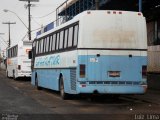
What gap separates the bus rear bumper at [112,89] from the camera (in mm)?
17688

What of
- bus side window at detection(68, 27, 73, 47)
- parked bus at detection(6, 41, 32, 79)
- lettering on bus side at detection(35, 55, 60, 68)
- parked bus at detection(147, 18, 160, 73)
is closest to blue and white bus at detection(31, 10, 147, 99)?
bus side window at detection(68, 27, 73, 47)

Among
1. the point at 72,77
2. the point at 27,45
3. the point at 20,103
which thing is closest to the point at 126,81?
the point at 72,77

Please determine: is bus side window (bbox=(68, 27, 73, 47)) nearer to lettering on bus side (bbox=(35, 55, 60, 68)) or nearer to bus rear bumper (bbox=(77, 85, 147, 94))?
lettering on bus side (bbox=(35, 55, 60, 68))

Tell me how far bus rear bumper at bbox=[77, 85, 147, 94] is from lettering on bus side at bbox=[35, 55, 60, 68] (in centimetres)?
384

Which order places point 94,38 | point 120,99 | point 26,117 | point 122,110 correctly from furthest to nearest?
1. point 120,99
2. point 94,38
3. point 122,110
4. point 26,117

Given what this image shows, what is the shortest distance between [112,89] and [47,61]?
6710 millimetres

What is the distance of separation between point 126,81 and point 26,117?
5107 millimetres

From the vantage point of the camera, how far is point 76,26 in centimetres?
1844

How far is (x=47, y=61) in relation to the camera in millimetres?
23859

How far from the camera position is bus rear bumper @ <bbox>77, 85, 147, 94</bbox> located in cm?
1769

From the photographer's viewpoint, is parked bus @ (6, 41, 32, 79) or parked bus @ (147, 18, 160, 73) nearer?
parked bus @ (147, 18, 160, 73)

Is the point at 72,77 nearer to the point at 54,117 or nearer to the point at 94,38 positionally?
the point at 94,38

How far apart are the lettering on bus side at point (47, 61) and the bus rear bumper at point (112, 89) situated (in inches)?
151

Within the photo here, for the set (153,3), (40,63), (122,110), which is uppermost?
(153,3)
